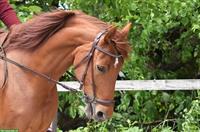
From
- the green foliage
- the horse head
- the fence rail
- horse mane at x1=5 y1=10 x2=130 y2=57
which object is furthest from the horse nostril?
the green foliage

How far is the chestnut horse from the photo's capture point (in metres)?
3.11

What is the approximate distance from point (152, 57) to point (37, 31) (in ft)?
11.6

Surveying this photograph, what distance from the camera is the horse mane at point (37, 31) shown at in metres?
3.26

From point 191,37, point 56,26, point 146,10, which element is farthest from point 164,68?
point 56,26

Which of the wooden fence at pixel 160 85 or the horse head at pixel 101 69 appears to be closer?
the horse head at pixel 101 69

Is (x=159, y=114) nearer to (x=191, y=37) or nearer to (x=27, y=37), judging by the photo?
(x=191, y=37)

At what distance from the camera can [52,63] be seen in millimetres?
3268

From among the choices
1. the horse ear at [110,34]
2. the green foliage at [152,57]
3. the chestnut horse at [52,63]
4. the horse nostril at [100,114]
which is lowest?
the green foliage at [152,57]

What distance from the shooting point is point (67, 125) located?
6738mm

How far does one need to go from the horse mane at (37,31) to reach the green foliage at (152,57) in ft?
7.24

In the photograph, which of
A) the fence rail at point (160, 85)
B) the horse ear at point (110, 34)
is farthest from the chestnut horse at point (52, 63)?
the fence rail at point (160, 85)

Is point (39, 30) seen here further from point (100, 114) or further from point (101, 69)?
point (100, 114)

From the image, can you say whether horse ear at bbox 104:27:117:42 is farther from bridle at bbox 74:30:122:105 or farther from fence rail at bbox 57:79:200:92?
fence rail at bbox 57:79:200:92

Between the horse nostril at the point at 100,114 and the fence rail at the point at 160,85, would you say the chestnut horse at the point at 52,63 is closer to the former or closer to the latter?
the horse nostril at the point at 100,114
